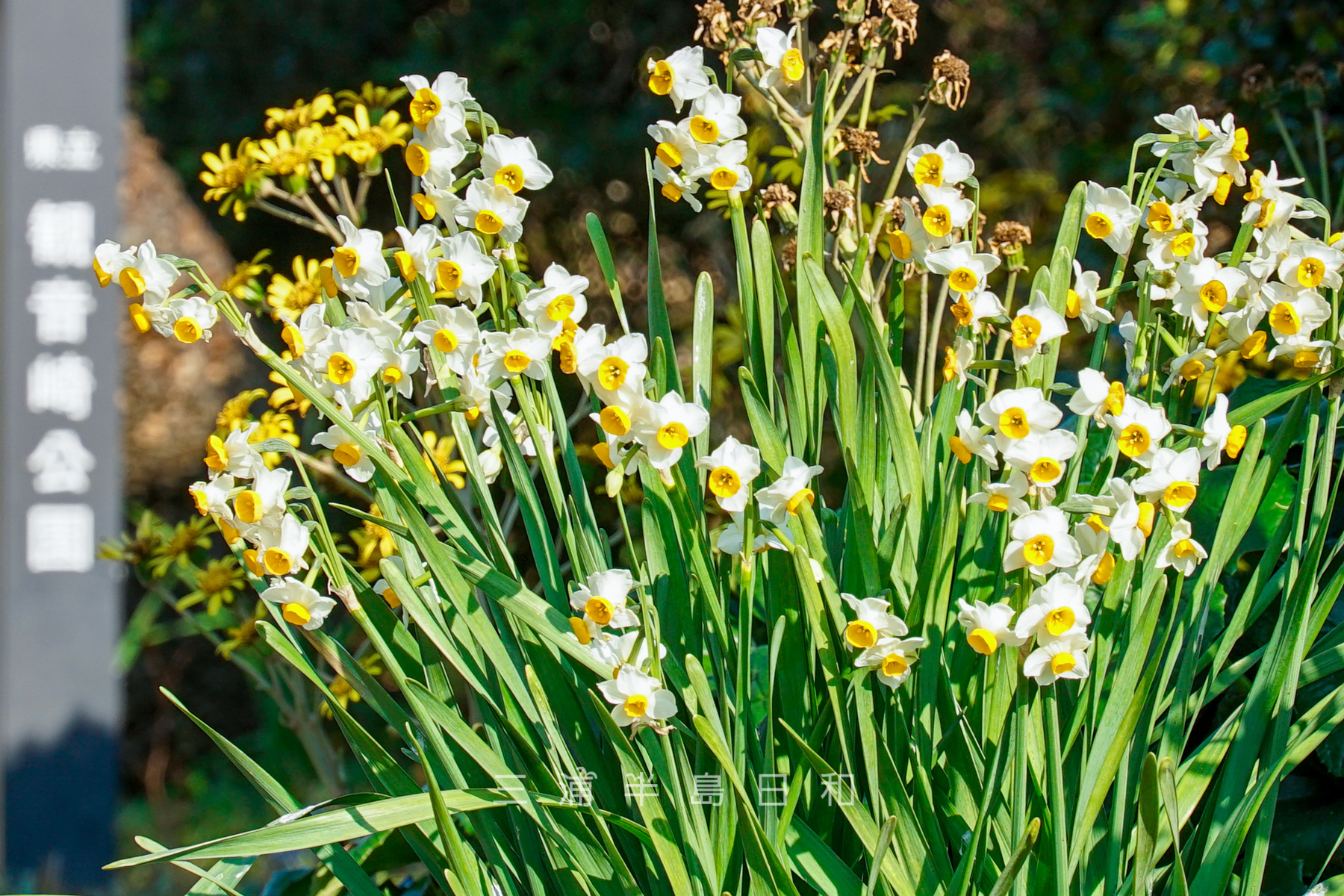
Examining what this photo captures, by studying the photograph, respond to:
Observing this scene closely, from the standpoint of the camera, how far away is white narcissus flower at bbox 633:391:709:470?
72 cm

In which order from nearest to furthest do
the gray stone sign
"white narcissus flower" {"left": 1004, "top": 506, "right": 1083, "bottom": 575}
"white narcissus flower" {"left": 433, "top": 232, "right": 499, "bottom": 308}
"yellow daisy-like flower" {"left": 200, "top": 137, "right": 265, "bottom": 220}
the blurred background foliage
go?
"white narcissus flower" {"left": 1004, "top": 506, "right": 1083, "bottom": 575}, "white narcissus flower" {"left": 433, "top": 232, "right": 499, "bottom": 308}, "yellow daisy-like flower" {"left": 200, "top": 137, "right": 265, "bottom": 220}, the blurred background foliage, the gray stone sign

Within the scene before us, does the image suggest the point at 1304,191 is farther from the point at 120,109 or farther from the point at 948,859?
the point at 120,109

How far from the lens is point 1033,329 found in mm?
742

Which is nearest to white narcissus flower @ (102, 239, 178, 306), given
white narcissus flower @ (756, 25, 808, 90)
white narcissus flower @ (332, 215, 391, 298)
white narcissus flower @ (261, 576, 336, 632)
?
white narcissus flower @ (332, 215, 391, 298)

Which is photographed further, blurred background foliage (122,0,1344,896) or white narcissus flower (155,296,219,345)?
blurred background foliage (122,0,1344,896)

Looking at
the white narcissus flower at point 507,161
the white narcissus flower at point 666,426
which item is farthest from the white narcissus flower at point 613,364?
the white narcissus flower at point 507,161

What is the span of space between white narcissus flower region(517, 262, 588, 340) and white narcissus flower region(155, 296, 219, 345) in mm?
231

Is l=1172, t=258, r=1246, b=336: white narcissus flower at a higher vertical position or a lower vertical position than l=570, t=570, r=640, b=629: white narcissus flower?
higher

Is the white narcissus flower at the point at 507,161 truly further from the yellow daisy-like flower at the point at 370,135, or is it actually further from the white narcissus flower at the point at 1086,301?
the yellow daisy-like flower at the point at 370,135

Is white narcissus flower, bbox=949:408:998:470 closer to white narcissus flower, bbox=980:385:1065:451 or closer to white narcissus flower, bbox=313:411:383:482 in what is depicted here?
white narcissus flower, bbox=980:385:1065:451

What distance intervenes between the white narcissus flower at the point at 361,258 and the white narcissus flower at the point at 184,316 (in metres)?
0.10

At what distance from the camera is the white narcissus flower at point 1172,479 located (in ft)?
2.31

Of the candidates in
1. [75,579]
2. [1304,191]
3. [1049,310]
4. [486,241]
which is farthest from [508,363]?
[75,579]

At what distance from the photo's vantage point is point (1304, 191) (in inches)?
75.5
